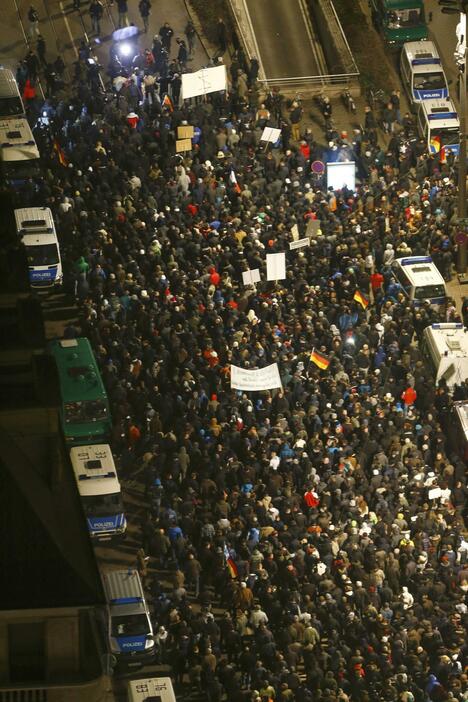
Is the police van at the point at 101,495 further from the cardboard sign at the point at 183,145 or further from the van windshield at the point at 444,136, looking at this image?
the van windshield at the point at 444,136

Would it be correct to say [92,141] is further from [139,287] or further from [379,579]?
[379,579]

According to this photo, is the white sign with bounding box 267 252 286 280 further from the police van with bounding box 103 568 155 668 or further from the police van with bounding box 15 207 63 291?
the police van with bounding box 103 568 155 668

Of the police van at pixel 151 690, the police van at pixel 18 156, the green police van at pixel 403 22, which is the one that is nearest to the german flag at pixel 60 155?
the police van at pixel 18 156

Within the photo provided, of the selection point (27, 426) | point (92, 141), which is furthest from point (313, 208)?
point (27, 426)

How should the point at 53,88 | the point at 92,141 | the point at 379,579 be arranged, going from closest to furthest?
the point at 379,579 < the point at 92,141 < the point at 53,88

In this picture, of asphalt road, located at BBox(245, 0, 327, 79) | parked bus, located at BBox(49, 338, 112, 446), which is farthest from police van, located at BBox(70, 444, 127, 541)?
asphalt road, located at BBox(245, 0, 327, 79)

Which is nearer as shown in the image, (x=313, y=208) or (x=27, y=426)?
(x=27, y=426)
